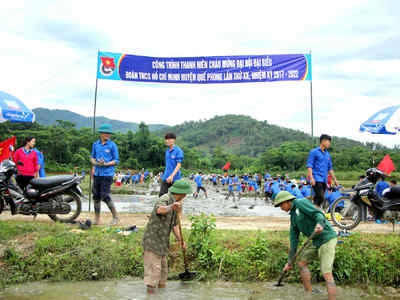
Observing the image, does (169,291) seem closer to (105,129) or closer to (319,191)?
(105,129)

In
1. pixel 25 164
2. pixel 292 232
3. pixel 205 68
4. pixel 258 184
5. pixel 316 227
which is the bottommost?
pixel 292 232

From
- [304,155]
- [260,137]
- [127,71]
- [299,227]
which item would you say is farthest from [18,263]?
[260,137]

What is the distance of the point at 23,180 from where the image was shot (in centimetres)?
859

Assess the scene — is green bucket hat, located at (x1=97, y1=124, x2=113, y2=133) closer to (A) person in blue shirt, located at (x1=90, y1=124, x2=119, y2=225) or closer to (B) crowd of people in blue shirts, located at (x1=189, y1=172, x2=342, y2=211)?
(A) person in blue shirt, located at (x1=90, y1=124, x2=119, y2=225)

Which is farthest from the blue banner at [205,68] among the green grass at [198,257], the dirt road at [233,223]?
the green grass at [198,257]

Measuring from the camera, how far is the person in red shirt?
855 centimetres

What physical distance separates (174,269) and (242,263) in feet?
3.65

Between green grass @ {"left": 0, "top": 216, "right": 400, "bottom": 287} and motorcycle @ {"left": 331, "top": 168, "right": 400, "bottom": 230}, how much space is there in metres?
1.14

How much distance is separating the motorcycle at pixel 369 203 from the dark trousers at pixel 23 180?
636 cm

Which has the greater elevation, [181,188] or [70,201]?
[181,188]

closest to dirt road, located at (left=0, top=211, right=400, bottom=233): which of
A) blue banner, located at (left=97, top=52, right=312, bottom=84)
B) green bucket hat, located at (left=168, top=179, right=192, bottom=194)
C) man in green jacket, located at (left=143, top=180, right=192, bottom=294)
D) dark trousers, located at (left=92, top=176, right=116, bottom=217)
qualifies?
dark trousers, located at (left=92, top=176, right=116, bottom=217)

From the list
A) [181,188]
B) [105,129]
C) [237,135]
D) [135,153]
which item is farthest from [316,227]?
[237,135]

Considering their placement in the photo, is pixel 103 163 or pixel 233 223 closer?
pixel 103 163

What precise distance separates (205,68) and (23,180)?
535 cm
